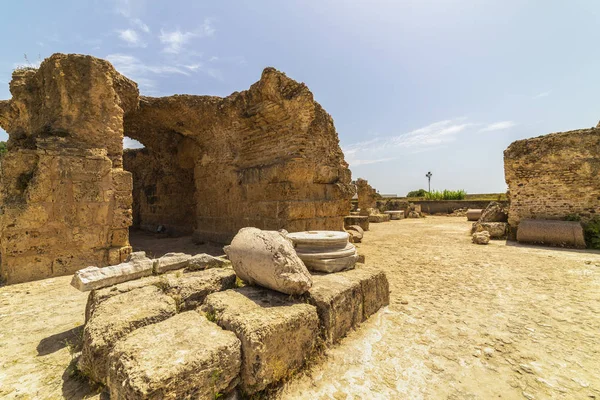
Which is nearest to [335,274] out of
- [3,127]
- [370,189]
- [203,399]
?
[203,399]

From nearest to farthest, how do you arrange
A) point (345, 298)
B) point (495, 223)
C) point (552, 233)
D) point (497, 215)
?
point (345, 298), point (552, 233), point (495, 223), point (497, 215)

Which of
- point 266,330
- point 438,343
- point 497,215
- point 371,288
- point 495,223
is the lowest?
point 438,343

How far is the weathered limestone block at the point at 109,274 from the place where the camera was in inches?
104

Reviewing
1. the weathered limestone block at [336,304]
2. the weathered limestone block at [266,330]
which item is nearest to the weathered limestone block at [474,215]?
the weathered limestone block at [336,304]

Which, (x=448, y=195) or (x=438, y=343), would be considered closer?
(x=438, y=343)

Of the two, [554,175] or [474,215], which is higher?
[554,175]

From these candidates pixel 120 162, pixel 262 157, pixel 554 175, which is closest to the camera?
pixel 120 162

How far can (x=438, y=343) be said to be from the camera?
2.45 m

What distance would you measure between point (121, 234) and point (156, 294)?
336cm

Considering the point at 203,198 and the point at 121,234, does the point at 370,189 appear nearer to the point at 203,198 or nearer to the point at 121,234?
the point at 203,198

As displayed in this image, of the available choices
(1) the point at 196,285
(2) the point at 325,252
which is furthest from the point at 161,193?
(2) the point at 325,252

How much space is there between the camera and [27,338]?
2.51 metres

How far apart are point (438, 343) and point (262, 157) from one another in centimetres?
543

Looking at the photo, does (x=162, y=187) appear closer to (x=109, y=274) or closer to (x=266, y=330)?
(x=109, y=274)
